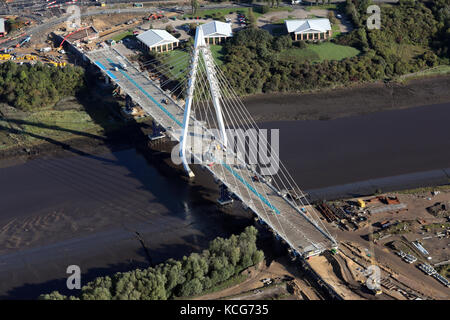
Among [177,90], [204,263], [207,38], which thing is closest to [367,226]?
[204,263]

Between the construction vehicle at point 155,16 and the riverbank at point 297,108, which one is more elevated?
the construction vehicle at point 155,16

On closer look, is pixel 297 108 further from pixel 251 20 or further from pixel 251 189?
pixel 251 189

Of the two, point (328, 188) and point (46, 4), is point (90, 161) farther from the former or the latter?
point (46, 4)

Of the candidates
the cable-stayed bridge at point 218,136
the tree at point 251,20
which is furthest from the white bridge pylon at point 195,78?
the tree at point 251,20

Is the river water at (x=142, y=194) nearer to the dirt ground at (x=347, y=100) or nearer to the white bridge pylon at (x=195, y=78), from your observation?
the dirt ground at (x=347, y=100)

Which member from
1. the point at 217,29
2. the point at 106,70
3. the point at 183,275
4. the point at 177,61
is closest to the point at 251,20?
the point at 217,29

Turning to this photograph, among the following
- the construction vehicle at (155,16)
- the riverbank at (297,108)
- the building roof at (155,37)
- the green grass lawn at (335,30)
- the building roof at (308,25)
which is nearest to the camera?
the riverbank at (297,108)

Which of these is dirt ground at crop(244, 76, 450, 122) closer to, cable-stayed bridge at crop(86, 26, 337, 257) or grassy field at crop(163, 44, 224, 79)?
cable-stayed bridge at crop(86, 26, 337, 257)
